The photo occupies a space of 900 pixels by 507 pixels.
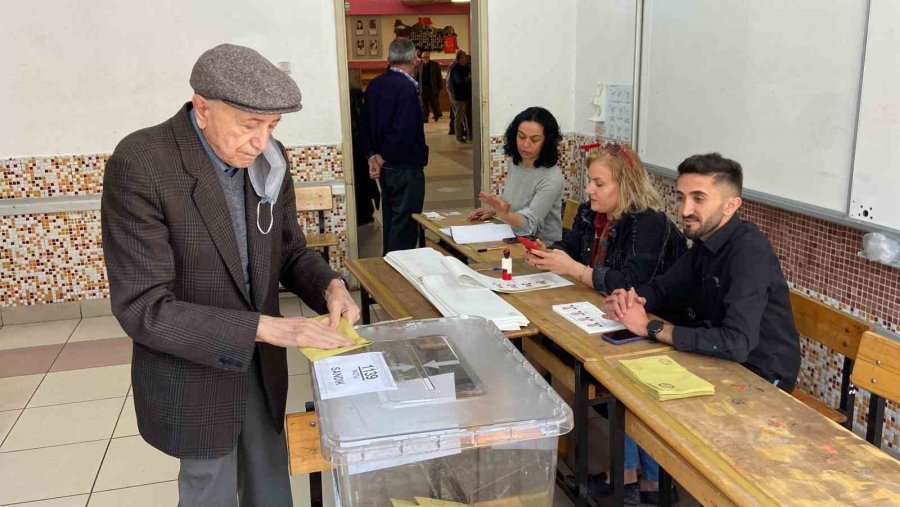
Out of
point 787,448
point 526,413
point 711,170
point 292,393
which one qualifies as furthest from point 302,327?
point 292,393

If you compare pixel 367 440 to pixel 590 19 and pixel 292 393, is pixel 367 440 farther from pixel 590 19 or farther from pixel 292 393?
pixel 590 19

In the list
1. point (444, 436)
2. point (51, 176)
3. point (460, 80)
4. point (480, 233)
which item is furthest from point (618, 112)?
point (460, 80)

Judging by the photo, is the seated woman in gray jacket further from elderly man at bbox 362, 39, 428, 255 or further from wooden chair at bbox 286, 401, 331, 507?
wooden chair at bbox 286, 401, 331, 507

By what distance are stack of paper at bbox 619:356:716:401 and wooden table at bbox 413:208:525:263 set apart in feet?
4.48

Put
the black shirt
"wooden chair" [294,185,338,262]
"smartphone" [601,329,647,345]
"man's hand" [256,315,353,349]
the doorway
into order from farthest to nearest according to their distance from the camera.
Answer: the doorway → "wooden chair" [294,185,338,262] → "smartphone" [601,329,647,345] → the black shirt → "man's hand" [256,315,353,349]

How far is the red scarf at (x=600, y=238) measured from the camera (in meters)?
3.11

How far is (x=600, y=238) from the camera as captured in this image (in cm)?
318

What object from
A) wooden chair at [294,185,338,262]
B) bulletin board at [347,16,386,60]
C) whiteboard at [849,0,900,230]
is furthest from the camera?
bulletin board at [347,16,386,60]

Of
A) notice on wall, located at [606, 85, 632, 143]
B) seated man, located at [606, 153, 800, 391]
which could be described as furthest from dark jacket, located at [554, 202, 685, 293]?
A: notice on wall, located at [606, 85, 632, 143]

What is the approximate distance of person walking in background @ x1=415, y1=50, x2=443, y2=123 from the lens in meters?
16.7

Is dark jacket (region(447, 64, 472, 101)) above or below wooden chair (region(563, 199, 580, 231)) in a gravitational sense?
above

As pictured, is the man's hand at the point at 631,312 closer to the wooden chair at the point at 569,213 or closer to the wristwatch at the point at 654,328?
the wristwatch at the point at 654,328

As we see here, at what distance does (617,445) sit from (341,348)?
95cm

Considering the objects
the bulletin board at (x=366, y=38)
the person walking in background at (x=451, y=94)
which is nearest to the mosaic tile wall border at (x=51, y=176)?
the person walking in background at (x=451, y=94)
